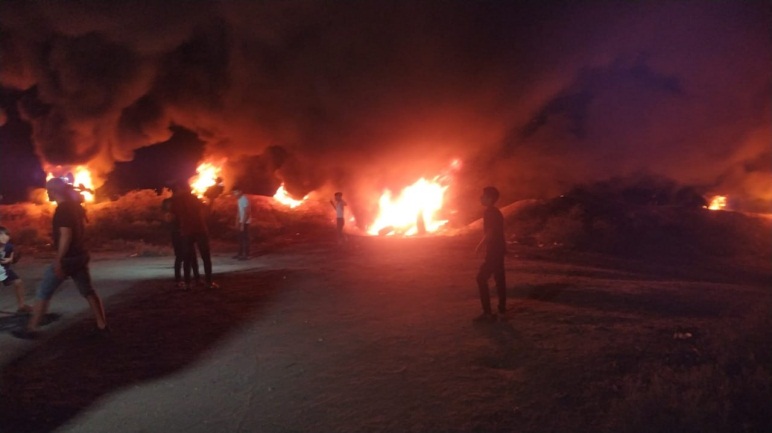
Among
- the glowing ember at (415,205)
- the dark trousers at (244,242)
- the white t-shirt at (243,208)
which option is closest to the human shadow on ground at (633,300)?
the white t-shirt at (243,208)

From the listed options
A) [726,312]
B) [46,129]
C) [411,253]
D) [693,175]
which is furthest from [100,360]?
[693,175]

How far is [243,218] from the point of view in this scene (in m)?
12.3

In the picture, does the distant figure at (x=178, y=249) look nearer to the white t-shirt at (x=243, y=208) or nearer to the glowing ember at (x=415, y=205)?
the white t-shirt at (x=243, y=208)

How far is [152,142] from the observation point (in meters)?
23.0

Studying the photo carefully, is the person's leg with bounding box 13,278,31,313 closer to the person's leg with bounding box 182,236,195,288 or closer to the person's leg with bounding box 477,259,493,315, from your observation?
the person's leg with bounding box 182,236,195,288

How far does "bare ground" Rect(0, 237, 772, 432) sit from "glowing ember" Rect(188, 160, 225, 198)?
55.3 feet

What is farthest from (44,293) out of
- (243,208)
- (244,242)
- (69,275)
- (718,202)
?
(718,202)

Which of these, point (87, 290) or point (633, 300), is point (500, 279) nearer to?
point (633, 300)

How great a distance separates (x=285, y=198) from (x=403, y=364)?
20792 mm

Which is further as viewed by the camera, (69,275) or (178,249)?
(178,249)

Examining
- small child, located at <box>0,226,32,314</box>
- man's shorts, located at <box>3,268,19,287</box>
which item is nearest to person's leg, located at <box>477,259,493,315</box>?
small child, located at <box>0,226,32,314</box>

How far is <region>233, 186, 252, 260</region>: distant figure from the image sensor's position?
39.8 ft

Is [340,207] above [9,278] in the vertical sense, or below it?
above

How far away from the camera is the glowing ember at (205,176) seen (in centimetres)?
2430
